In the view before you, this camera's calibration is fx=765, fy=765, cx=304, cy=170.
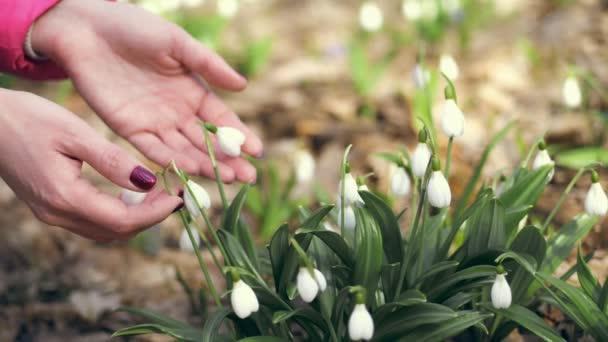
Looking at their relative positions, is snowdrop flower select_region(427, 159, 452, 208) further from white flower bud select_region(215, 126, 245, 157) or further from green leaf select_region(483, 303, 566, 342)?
white flower bud select_region(215, 126, 245, 157)

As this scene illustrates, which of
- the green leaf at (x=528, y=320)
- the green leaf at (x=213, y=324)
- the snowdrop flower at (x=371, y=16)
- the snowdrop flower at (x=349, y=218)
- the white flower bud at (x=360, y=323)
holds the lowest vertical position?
the green leaf at (x=213, y=324)

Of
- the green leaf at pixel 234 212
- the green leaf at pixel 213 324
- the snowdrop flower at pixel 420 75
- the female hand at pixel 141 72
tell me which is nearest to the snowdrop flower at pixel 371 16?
the female hand at pixel 141 72

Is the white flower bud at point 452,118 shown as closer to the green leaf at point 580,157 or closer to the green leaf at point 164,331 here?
the green leaf at point 164,331

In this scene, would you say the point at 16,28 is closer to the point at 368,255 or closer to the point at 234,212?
the point at 234,212

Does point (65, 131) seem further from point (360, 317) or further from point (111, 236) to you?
point (360, 317)

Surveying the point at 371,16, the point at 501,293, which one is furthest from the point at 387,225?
the point at 371,16

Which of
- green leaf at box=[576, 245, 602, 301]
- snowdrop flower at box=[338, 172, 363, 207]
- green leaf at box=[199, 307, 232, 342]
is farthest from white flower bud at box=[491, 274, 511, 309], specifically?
green leaf at box=[199, 307, 232, 342]
